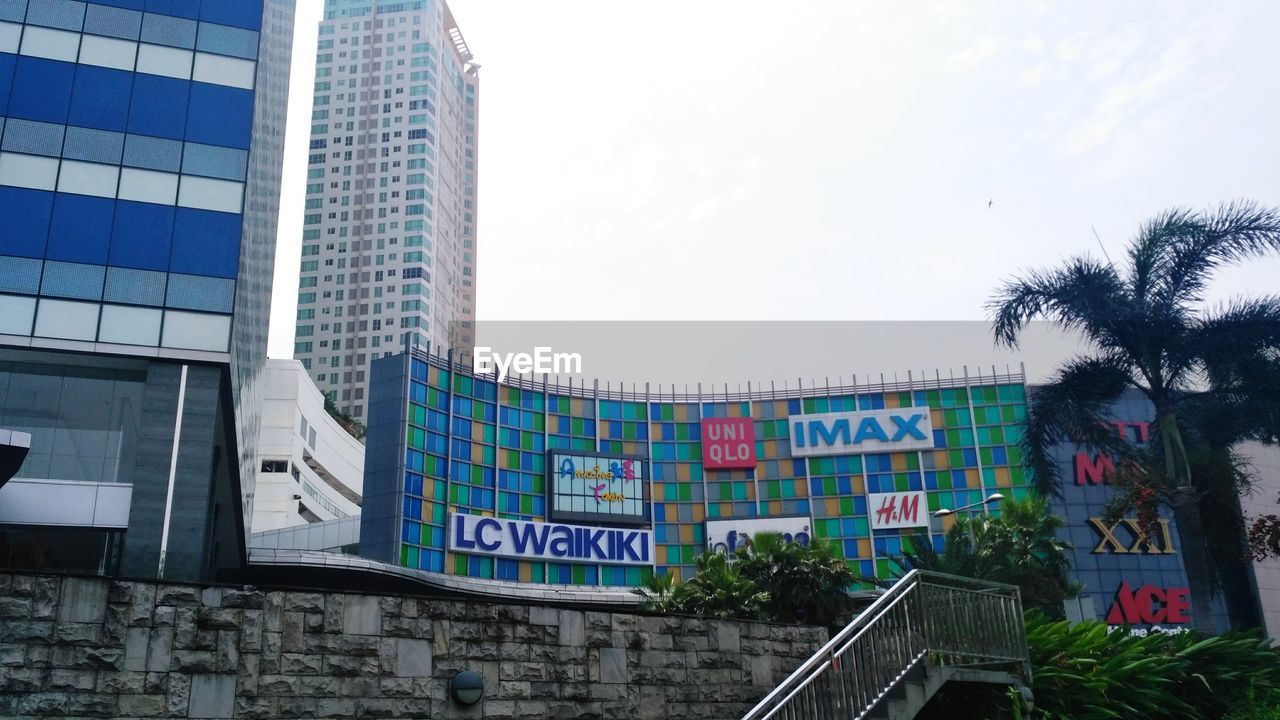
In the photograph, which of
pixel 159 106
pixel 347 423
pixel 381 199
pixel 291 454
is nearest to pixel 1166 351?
pixel 159 106

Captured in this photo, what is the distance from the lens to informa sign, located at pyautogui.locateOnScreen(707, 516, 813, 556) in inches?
2611

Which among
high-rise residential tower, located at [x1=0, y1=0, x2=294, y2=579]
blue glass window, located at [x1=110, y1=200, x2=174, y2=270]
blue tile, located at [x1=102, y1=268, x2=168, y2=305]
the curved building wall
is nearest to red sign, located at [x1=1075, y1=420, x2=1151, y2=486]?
the curved building wall

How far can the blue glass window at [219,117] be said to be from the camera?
25672mm

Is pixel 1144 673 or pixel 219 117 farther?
pixel 219 117

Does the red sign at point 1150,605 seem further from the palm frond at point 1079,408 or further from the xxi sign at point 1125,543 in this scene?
the palm frond at point 1079,408

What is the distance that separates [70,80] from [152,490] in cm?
992

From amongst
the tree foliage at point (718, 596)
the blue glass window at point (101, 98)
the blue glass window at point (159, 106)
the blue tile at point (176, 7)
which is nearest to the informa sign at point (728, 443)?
the tree foliage at point (718, 596)

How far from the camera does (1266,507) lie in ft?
211

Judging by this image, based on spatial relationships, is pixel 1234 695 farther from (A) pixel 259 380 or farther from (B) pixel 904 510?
(B) pixel 904 510

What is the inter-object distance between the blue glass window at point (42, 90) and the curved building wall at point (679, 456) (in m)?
34.9

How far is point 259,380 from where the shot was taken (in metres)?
38.2

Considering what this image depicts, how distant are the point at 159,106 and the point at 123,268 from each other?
424 centimetres

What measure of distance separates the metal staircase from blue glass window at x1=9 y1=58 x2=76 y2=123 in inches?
832

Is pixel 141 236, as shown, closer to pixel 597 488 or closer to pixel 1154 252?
pixel 1154 252
